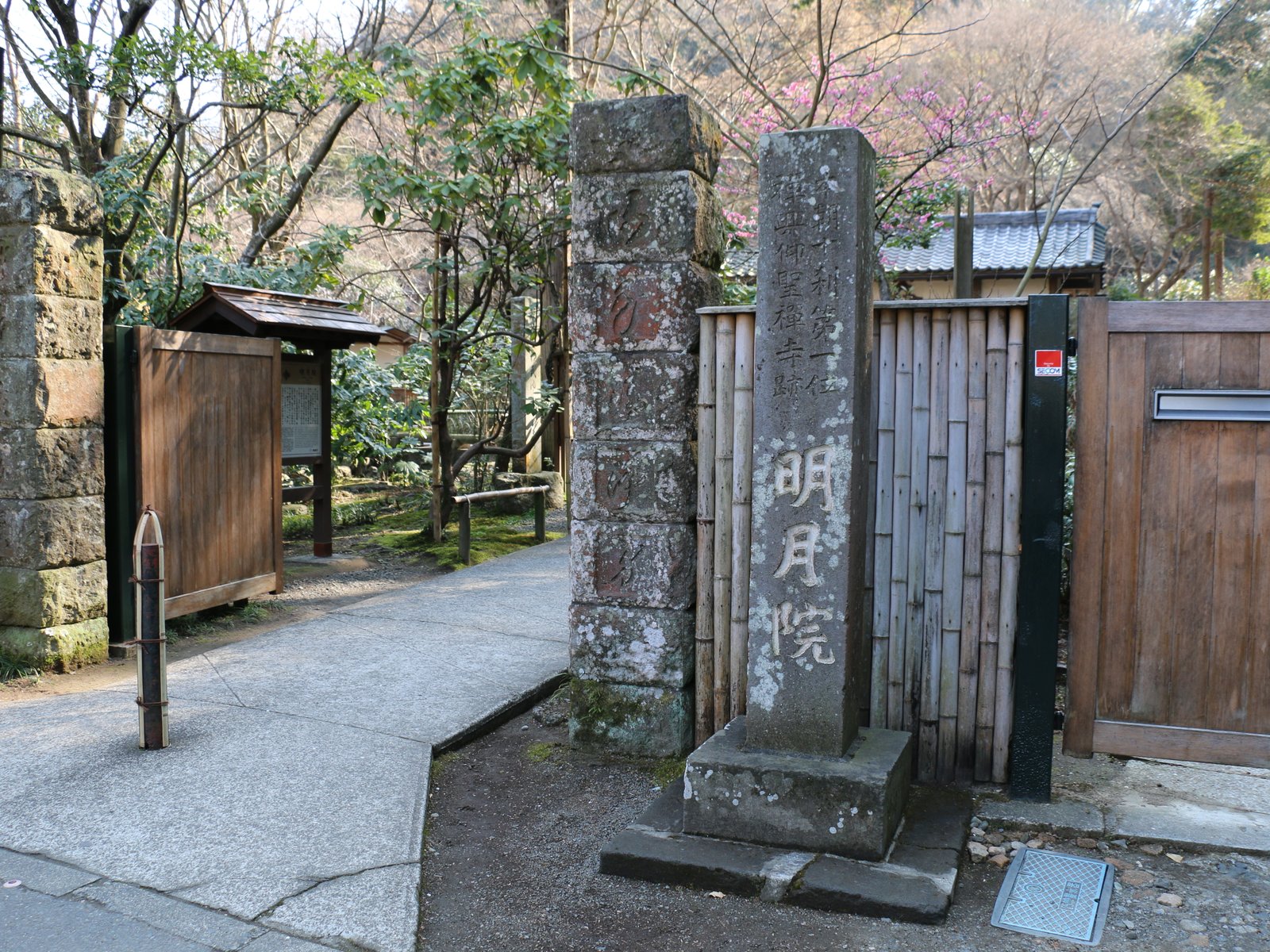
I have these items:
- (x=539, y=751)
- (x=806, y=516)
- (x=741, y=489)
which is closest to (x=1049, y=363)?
(x=806, y=516)

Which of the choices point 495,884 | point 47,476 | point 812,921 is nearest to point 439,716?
point 495,884

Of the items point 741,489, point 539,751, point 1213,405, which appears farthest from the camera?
point 539,751

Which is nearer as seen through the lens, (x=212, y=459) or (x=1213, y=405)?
(x=1213, y=405)

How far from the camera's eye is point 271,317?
25.5 ft

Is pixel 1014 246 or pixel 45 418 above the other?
pixel 1014 246

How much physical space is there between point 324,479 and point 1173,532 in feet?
24.2

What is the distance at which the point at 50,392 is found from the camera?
5.90 meters

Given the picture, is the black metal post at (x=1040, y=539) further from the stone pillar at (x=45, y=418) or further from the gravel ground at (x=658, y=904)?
the stone pillar at (x=45, y=418)

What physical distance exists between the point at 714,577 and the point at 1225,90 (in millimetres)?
21486

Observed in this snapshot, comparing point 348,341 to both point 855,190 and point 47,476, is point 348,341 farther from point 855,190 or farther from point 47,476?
point 855,190

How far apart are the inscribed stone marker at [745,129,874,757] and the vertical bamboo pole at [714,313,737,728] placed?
625 mm

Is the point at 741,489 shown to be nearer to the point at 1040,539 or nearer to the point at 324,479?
the point at 1040,539

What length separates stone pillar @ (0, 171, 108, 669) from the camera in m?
5.84

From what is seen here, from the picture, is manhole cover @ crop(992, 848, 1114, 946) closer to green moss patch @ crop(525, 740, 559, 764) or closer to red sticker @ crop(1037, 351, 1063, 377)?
red sticker @ crop(1037, 351, 1063, 377)
